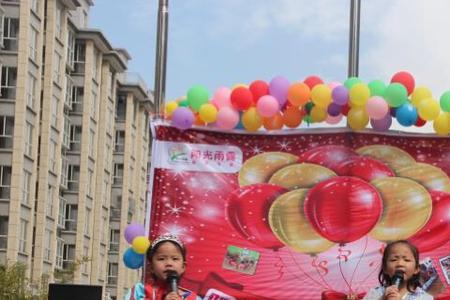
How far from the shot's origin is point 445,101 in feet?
21.1

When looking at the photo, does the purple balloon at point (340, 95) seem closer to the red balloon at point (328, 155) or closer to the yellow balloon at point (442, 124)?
the red balloon at point (328, 155)

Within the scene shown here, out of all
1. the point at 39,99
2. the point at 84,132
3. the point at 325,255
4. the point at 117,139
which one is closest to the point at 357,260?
the point at 325,255

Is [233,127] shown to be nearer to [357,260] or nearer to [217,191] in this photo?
[217,191]

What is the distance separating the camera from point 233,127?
656cm

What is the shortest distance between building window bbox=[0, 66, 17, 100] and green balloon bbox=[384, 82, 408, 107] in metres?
28.7

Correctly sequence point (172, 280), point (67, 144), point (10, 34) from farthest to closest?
point (67, 144)
point (10, 34)
point (172, 280)

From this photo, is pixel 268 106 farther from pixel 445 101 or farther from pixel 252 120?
pixel 445 101

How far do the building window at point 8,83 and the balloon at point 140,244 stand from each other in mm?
28464

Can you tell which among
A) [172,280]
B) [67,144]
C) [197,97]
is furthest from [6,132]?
[172,280]

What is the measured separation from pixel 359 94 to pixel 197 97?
0.94 meters

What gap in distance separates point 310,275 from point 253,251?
35 cm

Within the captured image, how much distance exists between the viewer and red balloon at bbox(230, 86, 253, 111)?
6.55 meters

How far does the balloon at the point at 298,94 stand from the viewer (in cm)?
646

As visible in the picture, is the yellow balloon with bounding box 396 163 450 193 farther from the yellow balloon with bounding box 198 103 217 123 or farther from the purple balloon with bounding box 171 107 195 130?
the purple balloon with bounding box 171 107 195 130
